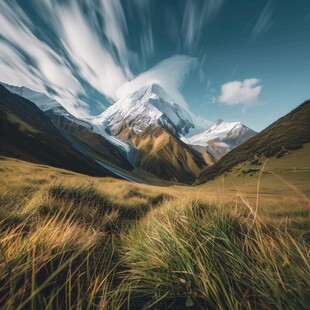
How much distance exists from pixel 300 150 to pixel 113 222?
99530 mm

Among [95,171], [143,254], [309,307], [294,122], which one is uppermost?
[294,122]

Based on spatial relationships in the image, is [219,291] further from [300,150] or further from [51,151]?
[51,151]

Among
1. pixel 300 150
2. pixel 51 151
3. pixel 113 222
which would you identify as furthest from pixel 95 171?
pixel 113 222

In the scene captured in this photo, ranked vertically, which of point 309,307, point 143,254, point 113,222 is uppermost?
point 309,307

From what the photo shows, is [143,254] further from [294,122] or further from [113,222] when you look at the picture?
[294,122]

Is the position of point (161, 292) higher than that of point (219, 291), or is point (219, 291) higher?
point (219, 291)

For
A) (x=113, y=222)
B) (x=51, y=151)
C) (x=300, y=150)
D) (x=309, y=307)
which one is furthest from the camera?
(x=51, y=151)

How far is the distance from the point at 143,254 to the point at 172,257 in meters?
0.56

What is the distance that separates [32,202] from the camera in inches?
175

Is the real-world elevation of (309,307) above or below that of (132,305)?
above

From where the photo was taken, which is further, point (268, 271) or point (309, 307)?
point (268, 271)

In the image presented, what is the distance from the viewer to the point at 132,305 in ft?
7.00

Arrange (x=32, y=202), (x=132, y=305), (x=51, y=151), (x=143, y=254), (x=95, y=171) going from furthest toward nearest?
(x=95, y=171), (x=51, y=151), (x=32, y=202), (x=143, y=254), (x=132, y=305)

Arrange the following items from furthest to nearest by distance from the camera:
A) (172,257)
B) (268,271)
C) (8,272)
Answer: (172,257), (268,271), (8,272)
